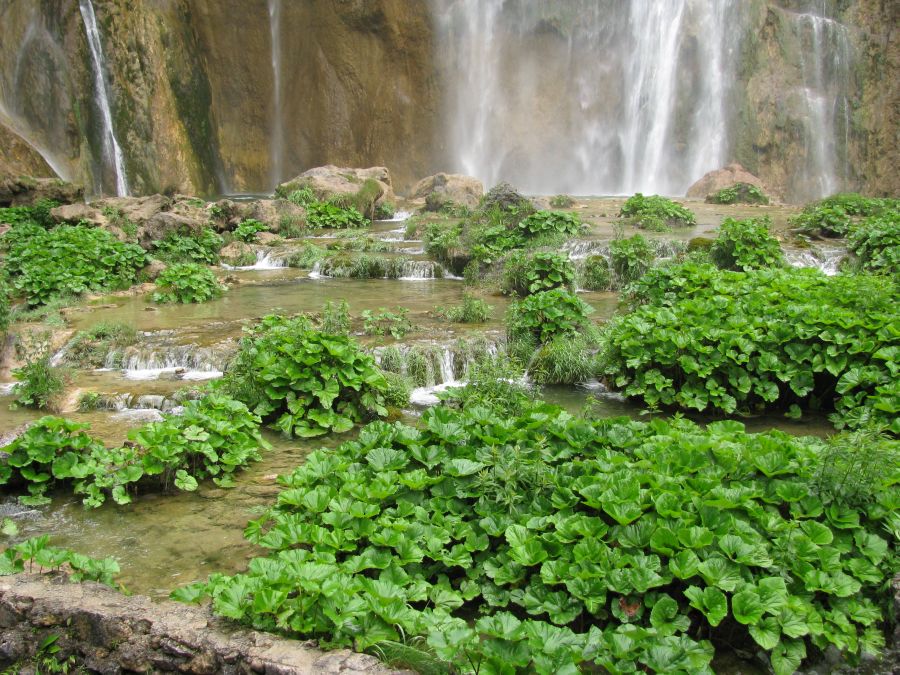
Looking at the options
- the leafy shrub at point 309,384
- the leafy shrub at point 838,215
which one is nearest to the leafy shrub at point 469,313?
the leafy shrub at point 309,384

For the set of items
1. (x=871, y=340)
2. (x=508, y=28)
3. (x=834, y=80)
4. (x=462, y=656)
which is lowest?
(x=462, y=656)

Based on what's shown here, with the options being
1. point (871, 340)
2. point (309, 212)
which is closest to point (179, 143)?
point (309, 212)

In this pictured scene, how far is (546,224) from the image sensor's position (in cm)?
1252

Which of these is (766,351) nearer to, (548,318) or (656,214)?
(548,318)

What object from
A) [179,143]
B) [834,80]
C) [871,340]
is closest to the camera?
[871,340]

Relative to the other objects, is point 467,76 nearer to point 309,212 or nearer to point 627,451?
point 309,212

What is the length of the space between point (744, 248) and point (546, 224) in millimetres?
3504

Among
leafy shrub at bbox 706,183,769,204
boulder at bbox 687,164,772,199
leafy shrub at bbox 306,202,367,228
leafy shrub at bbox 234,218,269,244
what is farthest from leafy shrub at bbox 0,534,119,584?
boulder at bbox 687,164,772,199

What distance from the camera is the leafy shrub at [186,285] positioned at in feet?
35.1

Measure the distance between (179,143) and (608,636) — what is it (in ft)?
71.3

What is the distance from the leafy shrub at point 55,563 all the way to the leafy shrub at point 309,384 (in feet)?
7.56

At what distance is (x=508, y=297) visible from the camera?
1060 cm

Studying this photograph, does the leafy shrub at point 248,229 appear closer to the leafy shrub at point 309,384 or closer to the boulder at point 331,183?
the boulder at point 331,183

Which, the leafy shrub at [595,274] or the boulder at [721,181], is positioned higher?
the boulder at [721,181]
